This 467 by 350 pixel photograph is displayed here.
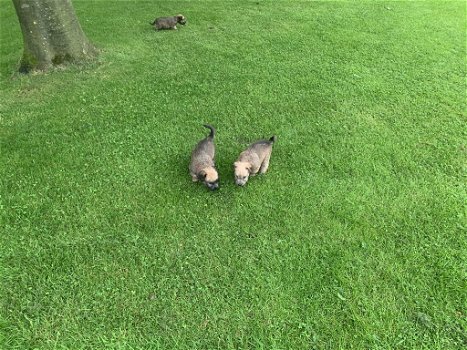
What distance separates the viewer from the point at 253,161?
→ 4809 millimetres

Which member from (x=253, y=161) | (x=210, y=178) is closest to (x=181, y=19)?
(x=253, y=161)

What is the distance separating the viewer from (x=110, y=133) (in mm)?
5777

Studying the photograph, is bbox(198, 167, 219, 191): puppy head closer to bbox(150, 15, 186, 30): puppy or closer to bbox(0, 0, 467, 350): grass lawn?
bbox(0, 0, 467, 350): grass lawn

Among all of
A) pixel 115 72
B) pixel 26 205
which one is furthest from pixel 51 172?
pixel 115 72

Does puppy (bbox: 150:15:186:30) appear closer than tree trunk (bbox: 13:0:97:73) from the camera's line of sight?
No

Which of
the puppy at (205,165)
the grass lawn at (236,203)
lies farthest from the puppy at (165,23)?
the puppy at (205,165)

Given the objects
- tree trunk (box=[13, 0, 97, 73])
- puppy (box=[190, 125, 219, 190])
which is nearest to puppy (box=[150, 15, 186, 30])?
tree trunk (box=[13, 0, 97, 73])

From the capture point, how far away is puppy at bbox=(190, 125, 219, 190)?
183 inches

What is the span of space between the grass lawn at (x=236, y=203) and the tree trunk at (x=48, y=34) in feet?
1.14

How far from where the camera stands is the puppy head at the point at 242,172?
4.66 m

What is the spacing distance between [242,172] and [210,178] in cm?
40

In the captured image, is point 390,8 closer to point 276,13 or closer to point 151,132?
point 276,13

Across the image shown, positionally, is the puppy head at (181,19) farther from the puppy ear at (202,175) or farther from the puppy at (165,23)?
the puppy ear at (202,175)

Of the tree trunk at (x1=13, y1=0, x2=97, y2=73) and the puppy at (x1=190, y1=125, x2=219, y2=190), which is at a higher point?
the tree trunk at (x1=13, y1=0, x2=97, y2=73)
